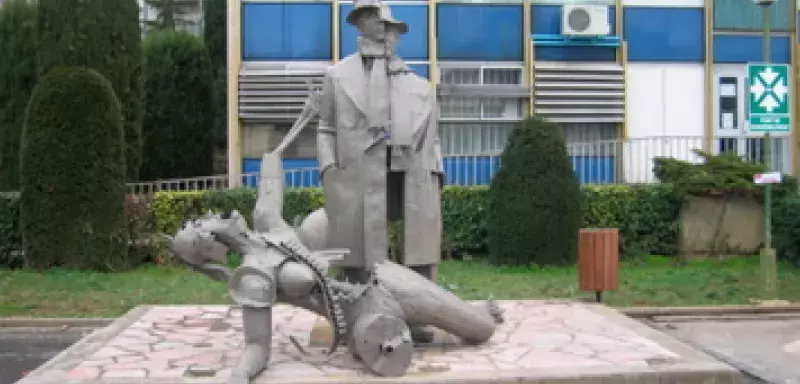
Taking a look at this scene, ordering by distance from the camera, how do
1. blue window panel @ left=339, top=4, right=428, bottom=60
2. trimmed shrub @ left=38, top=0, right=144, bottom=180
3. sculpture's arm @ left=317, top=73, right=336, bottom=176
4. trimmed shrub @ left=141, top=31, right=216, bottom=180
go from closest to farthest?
1. sculpture's arm @ left=317, top=73, right=336, bottom=176
2. trimmed shrub @ left=38, top=0, right=144, bottom=180
3. blue window panel @ left=339, top=4, right=428, bottom=60
4. trimmed shrub @ left=141, top=31, right=216, bottom=180

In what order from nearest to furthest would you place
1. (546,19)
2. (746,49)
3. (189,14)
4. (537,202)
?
1. (537,202)
2. (546,19)
3. (746,49)
4. (189,14)

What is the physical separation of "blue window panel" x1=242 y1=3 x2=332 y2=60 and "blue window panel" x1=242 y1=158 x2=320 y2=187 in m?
1.89

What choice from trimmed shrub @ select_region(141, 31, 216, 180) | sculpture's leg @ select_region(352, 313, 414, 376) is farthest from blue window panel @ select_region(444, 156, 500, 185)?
sculpture's leg @ select_region(352, 313, 414, 376)

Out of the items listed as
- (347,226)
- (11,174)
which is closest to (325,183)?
(347,226)

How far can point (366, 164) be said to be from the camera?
259 inches

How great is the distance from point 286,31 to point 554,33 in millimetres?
4976

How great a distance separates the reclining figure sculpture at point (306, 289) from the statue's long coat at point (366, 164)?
0.74 feet

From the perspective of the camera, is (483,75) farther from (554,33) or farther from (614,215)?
(614,215)

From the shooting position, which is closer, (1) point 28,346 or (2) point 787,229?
(1) point 28,346

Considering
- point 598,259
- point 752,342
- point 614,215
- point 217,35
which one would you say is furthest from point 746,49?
point 217,35

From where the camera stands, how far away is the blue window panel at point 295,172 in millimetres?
15328

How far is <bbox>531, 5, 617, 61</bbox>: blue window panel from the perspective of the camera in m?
16.2

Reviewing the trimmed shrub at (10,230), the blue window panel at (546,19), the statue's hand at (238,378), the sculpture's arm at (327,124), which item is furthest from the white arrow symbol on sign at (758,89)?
the trimmed shrub at (10,230)

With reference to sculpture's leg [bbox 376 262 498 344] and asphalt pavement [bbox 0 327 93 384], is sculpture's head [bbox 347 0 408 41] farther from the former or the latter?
asphalt pavement [bbox 0 327 93 384]
